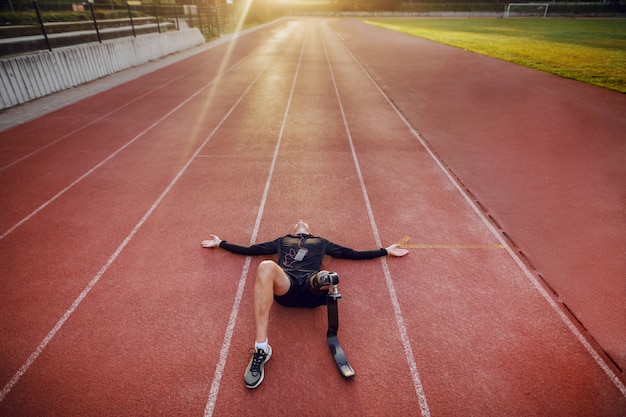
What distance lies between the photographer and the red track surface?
2998 millimetres

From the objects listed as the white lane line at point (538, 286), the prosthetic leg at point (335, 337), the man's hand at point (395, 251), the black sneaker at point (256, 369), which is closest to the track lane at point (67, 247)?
the black sneaker at point (256, 369)

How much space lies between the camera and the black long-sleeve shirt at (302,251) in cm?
386

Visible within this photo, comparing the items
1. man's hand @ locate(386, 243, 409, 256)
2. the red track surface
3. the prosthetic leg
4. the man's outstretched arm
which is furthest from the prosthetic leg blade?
man's hand @ locate(386, 243, 409, 256)

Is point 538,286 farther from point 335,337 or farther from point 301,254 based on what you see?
point 301,254

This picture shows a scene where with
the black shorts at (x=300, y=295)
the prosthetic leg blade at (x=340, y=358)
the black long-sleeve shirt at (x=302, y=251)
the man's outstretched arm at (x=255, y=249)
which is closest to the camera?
the prosthetic leg blade at (x=340, y=358)

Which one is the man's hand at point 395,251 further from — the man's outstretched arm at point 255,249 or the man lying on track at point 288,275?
the man's outstretched arm at point 255,249

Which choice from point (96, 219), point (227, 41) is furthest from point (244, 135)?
point (227, 41)

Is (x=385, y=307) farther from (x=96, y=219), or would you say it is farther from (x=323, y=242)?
(x=96, y=219)

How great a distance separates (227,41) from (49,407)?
97.0 ft

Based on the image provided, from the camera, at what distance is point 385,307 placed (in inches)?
150

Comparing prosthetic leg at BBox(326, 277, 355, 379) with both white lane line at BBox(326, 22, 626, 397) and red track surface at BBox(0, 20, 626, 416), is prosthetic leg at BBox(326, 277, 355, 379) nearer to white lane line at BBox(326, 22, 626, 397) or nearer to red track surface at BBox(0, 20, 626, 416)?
red track surface at BBox(0, 20, 626, 416)

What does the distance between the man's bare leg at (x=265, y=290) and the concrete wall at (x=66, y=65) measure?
1193 cm

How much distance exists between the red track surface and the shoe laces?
15cm

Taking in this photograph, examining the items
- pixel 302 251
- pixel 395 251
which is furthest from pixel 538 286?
pixel 302 251
